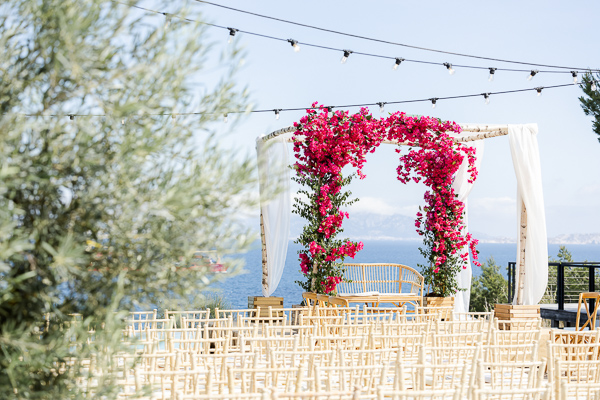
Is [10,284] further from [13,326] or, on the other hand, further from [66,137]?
[66,137]

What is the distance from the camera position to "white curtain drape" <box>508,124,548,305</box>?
8.38m

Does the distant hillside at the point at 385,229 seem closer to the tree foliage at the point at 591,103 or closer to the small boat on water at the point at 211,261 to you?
the tree foliage at the point at 591,103

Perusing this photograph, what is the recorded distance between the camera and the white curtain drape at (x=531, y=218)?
8.38 meters

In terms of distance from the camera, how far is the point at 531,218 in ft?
27.7

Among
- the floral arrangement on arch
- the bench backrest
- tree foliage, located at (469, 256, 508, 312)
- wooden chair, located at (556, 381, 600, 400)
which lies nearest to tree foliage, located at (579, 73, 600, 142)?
the floral arrangement on arch

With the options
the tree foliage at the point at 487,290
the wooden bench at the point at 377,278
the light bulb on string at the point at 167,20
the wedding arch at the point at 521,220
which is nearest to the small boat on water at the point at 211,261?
the light bulb on string at the point at 167,20

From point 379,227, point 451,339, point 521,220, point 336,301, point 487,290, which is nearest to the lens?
point 451,339

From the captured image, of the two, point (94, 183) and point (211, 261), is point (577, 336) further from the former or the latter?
point (94, 183)

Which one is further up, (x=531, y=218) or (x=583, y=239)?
(x=583, y=239)

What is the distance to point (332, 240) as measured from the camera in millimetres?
8352

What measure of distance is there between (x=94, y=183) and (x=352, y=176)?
6469mm

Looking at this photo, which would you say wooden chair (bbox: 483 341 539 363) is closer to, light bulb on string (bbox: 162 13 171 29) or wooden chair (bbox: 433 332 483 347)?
wooden chair (bbox: 433 332 483 347)

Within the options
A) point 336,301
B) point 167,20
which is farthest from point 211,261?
point 336,301

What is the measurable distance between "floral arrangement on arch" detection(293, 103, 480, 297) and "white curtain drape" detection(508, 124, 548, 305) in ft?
2.45
